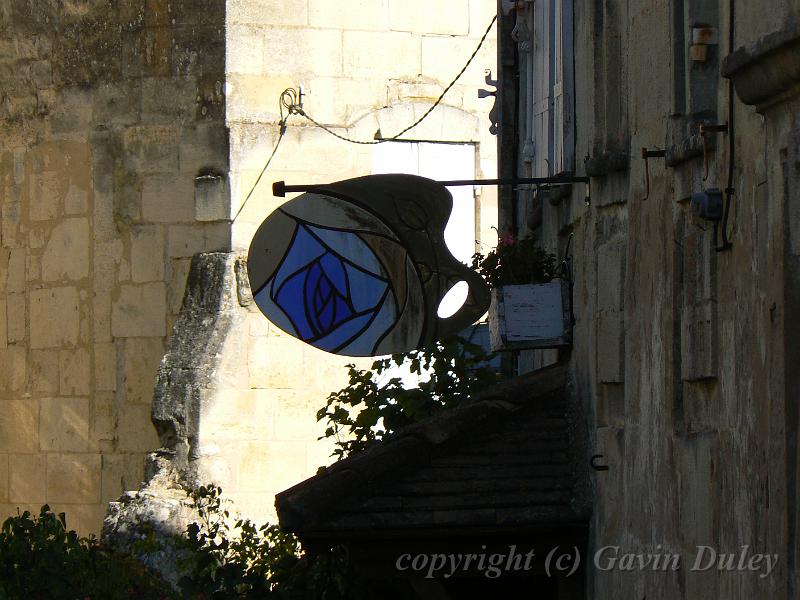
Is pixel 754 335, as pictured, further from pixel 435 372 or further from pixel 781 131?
pixel 435 372

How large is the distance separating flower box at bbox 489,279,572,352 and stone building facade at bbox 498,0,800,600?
120 millimetres

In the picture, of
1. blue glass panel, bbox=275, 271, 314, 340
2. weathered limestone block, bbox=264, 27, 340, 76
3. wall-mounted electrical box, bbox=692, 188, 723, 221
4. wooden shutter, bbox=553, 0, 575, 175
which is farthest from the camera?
weathered limestone block, bbox=264, 27, 340, 76

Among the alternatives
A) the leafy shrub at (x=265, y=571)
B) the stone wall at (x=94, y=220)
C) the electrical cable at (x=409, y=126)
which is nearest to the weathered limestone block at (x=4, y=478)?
the stone wall at (x=94, y=220)

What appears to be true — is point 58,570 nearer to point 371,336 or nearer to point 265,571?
point 265,571

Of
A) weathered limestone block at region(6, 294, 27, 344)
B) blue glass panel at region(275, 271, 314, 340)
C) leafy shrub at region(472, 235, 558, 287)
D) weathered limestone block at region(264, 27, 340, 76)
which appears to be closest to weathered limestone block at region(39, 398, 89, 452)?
weathered limestone block at region(6, 294, 27, 344)

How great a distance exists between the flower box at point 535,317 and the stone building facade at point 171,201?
3.79 m

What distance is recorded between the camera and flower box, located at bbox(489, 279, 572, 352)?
23.0ft

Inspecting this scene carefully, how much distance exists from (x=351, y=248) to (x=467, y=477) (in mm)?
1106

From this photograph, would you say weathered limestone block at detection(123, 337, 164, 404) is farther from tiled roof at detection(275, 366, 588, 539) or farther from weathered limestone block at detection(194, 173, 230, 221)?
tiled roof at detection(275, 366, 588, 539)

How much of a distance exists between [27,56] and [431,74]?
9.85 feet

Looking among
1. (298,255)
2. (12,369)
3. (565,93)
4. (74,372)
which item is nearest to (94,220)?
A: (74,372)

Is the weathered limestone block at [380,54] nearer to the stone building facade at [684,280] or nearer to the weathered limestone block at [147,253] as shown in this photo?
the weathered limestone block at [147,253]

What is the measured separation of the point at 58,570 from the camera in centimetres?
795

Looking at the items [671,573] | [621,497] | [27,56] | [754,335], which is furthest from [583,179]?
[27,56]
